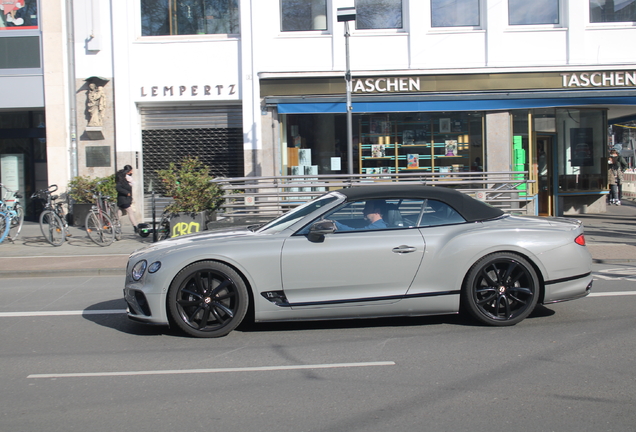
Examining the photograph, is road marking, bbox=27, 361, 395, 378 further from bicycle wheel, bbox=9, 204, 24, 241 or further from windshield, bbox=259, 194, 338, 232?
bicycle wheel, bbox=9, 204, 24, 241

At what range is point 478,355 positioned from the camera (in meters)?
5.33

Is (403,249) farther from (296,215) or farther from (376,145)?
(376,145)

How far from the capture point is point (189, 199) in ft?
42.2

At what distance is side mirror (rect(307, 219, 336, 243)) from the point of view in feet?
19.4

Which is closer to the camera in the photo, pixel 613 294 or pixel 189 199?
pixel 613 294

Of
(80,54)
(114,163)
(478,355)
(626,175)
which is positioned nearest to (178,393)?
(478,355)

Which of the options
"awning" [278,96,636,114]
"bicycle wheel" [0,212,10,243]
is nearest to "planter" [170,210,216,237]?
"bicycle wheel" [0,212,10,243]

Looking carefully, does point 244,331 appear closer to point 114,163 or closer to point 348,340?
point 348,340

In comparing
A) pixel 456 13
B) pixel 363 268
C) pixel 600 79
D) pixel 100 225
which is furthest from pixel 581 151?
pixel 363 268

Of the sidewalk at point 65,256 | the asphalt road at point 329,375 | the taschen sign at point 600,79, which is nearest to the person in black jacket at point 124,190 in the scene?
the sidewalk at point 65,256

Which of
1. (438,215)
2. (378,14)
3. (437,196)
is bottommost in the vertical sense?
(438,215)

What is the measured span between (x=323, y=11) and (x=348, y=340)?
13298mm

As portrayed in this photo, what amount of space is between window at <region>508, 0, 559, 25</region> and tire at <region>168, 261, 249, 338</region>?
46.4ft

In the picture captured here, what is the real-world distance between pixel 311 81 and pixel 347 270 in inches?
465
